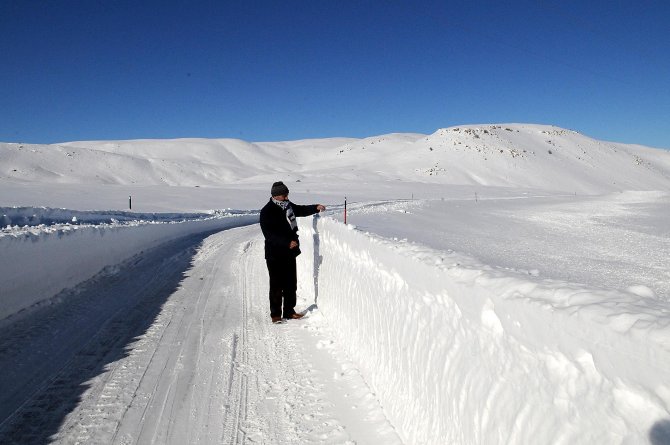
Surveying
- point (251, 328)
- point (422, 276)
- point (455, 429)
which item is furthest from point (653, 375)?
point (251, 328)

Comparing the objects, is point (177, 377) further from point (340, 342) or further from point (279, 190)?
point (279, 190)

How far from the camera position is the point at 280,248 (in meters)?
6.50

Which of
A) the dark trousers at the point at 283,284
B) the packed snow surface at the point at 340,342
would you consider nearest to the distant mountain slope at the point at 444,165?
the packed snow surface at the point at 340,342

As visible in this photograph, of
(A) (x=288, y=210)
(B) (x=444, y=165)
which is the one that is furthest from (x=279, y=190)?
(B) (x=444, y=165)

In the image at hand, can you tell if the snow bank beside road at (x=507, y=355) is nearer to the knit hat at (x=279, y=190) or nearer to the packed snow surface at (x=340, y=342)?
the packed snow surface at (x=340, y=342)

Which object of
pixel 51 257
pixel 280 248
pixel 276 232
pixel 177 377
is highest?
pixel 276 232

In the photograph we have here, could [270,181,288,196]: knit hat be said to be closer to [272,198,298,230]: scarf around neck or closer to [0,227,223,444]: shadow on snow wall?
[272,198,298,230]: scarf around neck

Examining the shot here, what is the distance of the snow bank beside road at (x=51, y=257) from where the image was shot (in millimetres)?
6453

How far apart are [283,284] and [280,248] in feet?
1.75

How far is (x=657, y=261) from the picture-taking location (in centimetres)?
891

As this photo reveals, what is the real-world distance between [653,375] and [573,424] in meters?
0.39

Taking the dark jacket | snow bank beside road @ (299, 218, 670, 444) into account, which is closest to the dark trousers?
the dark jacket

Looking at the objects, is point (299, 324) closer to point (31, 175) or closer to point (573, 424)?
point (573, 424)

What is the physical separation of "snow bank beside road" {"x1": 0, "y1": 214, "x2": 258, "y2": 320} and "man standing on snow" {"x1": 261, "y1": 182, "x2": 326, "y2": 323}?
11.7ft
